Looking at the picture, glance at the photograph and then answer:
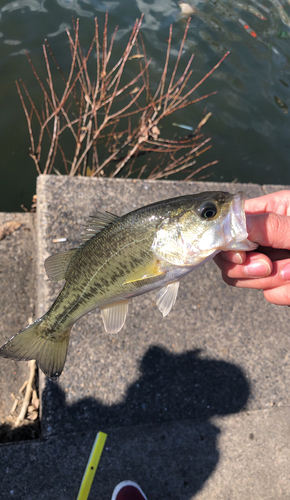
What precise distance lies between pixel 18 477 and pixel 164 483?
1102 millimetres

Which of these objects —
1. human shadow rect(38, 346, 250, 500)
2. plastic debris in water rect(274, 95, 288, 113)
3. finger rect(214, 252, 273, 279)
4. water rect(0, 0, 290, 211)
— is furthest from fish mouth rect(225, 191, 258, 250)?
plastic debris in water rect(274, 95, 288, 113)

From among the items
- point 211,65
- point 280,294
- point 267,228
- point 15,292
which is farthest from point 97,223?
point 211,65

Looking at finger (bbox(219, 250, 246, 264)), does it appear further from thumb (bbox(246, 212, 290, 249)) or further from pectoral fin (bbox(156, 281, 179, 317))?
pectoral fin (bbox(156, 281, 179, 317))

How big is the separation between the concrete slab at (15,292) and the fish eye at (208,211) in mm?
2216

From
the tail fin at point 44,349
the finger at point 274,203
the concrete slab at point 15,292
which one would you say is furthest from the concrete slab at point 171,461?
the finger at point 274,203

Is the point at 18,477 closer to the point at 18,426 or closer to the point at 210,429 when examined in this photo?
the point at 18,426

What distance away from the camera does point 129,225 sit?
76.2 inches

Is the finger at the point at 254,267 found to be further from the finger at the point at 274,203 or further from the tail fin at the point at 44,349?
the tail fin at the point at 44,349

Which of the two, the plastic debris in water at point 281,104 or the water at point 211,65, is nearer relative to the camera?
the water at point 211,65

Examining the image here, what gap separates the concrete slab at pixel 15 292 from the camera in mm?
3055

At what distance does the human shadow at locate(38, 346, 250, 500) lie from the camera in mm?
2646

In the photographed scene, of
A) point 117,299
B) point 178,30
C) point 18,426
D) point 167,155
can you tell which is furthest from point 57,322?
point 178,30

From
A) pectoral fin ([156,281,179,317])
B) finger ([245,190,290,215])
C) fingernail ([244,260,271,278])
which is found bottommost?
A: pectoral fin ([156,281,179,317])

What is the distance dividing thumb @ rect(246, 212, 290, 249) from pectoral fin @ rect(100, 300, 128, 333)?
0.91 metres
